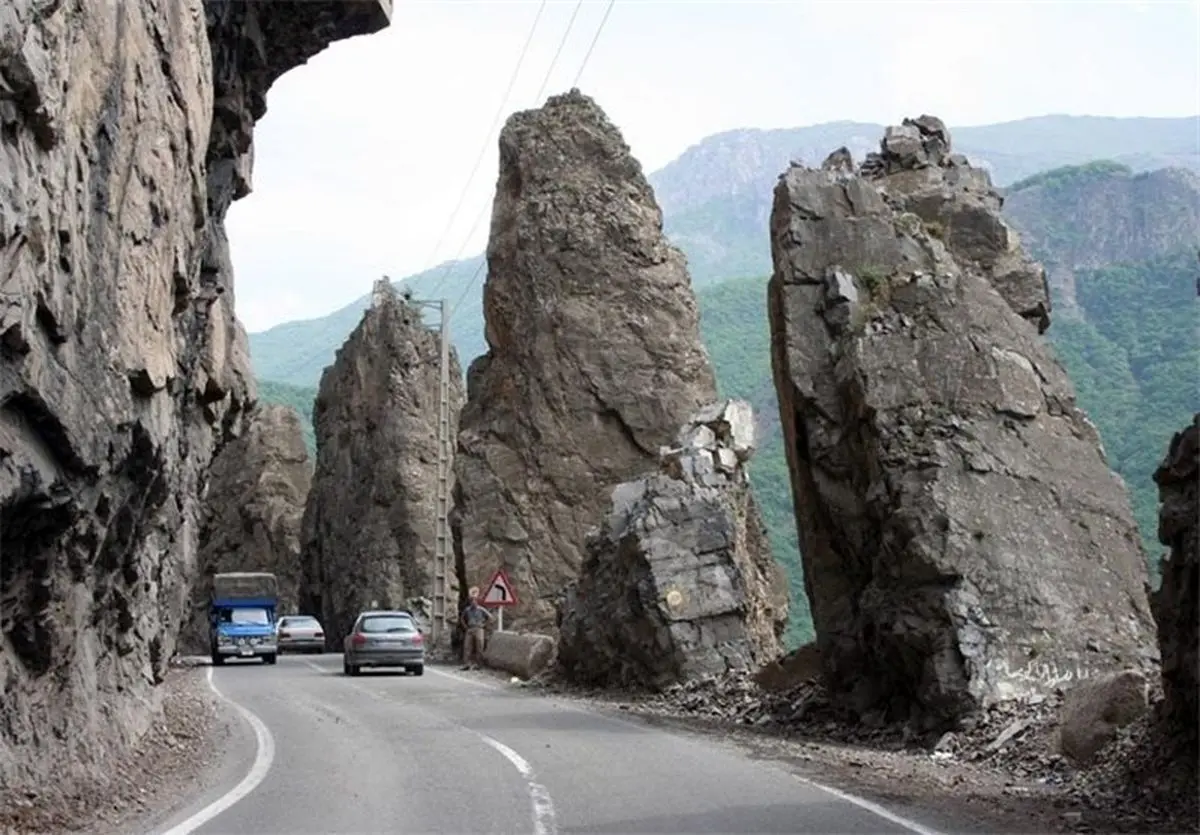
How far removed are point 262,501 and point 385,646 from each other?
52.9 m

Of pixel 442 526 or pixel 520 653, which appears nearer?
pixel 520 653

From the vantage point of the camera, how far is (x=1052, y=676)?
→ 18156 mm

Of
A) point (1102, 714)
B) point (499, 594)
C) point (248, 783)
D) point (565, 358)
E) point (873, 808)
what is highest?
point (565, 358)

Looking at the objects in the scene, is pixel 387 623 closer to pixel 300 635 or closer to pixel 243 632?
pixel 243 632

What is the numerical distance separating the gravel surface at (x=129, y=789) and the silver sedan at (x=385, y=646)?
13.1 meters

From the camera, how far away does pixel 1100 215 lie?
75.6 m

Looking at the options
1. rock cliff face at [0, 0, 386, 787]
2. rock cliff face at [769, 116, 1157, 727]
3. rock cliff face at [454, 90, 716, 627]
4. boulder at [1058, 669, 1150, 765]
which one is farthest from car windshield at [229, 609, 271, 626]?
boulder at [1058, 669, 1150, 765]

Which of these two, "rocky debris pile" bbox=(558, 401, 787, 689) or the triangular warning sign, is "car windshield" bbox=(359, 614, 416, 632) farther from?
"rocky debris pile" bbox=(558, 401, 787, 689)

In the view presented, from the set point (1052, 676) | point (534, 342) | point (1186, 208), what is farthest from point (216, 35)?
point (1186, 208)

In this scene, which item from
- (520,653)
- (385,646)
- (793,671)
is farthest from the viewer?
(385,646)

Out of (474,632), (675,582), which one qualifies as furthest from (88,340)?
(474,632)

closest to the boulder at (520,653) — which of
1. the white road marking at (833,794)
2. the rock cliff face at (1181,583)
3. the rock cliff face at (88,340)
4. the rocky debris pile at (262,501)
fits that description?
the white road marking at (833,794)

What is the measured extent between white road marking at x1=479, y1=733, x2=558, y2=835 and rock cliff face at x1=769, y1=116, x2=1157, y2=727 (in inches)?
204

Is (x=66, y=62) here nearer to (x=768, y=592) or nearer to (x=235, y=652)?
(x=768, y=592)
